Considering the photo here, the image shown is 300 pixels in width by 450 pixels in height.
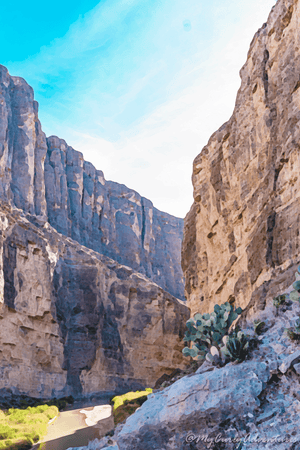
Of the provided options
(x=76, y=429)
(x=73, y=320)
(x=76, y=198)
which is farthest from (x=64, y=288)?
(x=76, y=198)

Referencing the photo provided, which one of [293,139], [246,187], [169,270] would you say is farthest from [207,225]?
[169,270]

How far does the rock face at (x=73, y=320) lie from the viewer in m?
39.6

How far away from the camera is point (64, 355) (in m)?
46.4

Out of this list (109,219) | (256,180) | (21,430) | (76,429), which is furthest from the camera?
(109,219)

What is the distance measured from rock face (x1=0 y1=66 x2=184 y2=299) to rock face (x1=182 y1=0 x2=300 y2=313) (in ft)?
146

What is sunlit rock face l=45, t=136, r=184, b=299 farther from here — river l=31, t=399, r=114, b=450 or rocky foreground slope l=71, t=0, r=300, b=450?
rocky foreground slope l=71, t=0, r=300, b=450

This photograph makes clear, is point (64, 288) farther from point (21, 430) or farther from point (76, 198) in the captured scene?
point (76, 198)

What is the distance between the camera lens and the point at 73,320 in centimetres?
5006

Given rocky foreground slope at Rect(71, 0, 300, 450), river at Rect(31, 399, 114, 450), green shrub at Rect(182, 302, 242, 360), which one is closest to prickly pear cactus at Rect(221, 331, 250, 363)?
rocky foreground slope at Rect(71, 0, 300, 450)

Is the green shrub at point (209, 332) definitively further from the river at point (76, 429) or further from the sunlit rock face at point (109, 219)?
the sunlit rock face at point (109, 219)

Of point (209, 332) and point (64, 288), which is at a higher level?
point (64, 288)

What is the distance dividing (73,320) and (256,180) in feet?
116

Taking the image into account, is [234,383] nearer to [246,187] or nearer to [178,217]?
[246,187]

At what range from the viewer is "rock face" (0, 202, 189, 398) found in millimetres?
39625
